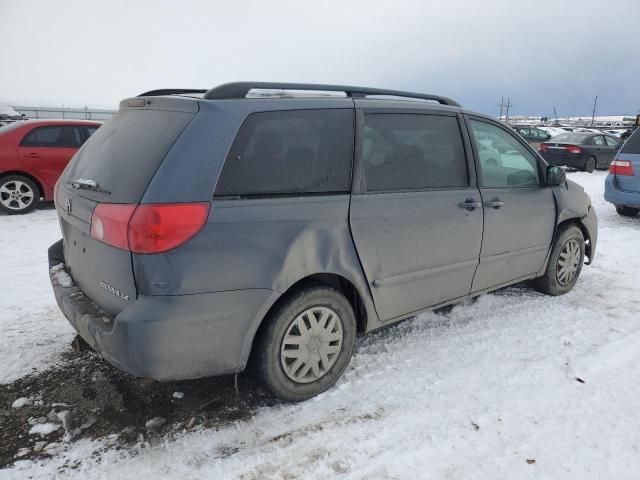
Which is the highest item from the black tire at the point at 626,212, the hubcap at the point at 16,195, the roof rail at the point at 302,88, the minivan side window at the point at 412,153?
the roof rail at the point at 302,88

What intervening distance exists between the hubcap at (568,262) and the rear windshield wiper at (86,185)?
3888mm

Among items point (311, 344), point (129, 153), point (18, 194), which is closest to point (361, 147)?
point (311, 344)

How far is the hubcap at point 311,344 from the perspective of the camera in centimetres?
275

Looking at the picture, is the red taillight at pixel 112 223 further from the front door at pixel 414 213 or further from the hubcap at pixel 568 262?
the hubcap at pixel 568 262

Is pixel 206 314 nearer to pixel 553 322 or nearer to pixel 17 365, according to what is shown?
pixel 17 365

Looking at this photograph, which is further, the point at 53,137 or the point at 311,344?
the point at 53,137

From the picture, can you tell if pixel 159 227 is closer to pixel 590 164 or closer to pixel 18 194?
pixel 18 194

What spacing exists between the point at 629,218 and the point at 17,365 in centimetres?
896

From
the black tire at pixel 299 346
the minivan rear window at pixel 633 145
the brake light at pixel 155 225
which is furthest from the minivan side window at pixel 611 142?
the brake light at pixel 155 225

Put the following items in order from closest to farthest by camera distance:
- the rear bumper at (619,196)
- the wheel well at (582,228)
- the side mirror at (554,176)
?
the side mirror at (554,176), the wheel well at (582,228), the rear bumper at (619,196)

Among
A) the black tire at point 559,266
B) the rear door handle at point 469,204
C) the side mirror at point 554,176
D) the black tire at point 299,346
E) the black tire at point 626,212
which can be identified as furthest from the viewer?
the black tire at point 626,212

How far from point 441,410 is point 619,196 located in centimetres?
693

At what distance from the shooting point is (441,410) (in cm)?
278

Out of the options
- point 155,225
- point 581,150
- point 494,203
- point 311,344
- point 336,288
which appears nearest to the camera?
point 155,225
